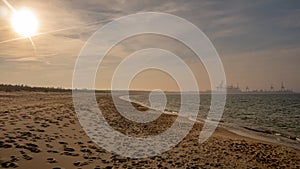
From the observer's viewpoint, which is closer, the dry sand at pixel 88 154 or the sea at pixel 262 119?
the dry sand at pixel 88 154

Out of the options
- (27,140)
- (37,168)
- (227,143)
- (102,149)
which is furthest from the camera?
(227,143)

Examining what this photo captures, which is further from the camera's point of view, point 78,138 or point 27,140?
point 78,138

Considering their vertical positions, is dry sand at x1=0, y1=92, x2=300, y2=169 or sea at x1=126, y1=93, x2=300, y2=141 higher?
dry sand at x1=0, y1=92, x2=300, y2=169

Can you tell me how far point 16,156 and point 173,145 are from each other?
8.83 m

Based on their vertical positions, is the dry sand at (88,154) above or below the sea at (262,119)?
above

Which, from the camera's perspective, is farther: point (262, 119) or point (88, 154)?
point (262, 119)

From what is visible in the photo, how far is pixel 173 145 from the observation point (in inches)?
613

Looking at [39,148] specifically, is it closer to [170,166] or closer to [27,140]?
[27,140]

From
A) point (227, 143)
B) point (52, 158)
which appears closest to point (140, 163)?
point (52, 158)

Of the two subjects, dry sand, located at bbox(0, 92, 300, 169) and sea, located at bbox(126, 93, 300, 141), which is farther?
sea, located at bbox(126, 93, 300, 141)

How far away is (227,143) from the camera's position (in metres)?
17.7

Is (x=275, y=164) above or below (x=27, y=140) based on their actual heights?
below

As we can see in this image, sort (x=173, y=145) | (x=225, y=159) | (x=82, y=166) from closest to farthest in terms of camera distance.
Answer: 1. (x=82, y=166)
2. (x=225, y=159)
3. (x=173, y=145)

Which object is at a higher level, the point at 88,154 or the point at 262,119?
the point at 88,154
